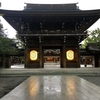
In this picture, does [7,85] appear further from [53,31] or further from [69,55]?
[69,55]

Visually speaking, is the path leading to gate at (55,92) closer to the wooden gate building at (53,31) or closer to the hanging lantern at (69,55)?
the wooden gate building at (53,31)

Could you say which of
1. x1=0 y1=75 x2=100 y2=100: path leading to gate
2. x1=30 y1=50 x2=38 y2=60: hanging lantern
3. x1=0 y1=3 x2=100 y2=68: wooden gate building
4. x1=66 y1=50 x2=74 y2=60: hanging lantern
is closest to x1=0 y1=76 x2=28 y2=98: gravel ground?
x1=0 y1=75 x2=100 y2=100: path leading to gate

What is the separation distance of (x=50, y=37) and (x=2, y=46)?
8.00 m

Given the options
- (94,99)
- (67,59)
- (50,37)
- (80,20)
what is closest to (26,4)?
(50,37)

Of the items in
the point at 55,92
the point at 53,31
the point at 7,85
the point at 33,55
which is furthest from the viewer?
the point at 33,55

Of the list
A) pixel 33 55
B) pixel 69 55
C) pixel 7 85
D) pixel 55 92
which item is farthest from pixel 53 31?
pixel 55 92

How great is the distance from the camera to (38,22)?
90.9 feet

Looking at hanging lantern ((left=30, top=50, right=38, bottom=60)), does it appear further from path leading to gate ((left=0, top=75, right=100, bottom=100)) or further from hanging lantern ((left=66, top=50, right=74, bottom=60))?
path leading to gate ((left=0, top=75, right=100, bottom=100))

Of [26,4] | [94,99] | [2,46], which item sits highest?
[26,4]

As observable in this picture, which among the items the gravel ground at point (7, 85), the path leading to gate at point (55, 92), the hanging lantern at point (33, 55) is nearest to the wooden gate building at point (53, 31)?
the hanging lantern at point (33, 55)

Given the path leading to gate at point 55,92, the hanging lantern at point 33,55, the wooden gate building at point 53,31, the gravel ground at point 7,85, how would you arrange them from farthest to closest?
the hanging lantern at point 33,55, the wooden gate building at point 53,31, the gravel ground at point 7,85, the path leading to gate at point 55,92

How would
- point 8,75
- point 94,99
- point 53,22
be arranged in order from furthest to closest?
point 53,22 < point 8,75 < point 94,99

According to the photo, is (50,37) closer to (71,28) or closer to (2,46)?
(71,28)

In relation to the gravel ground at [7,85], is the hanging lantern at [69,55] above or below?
above
